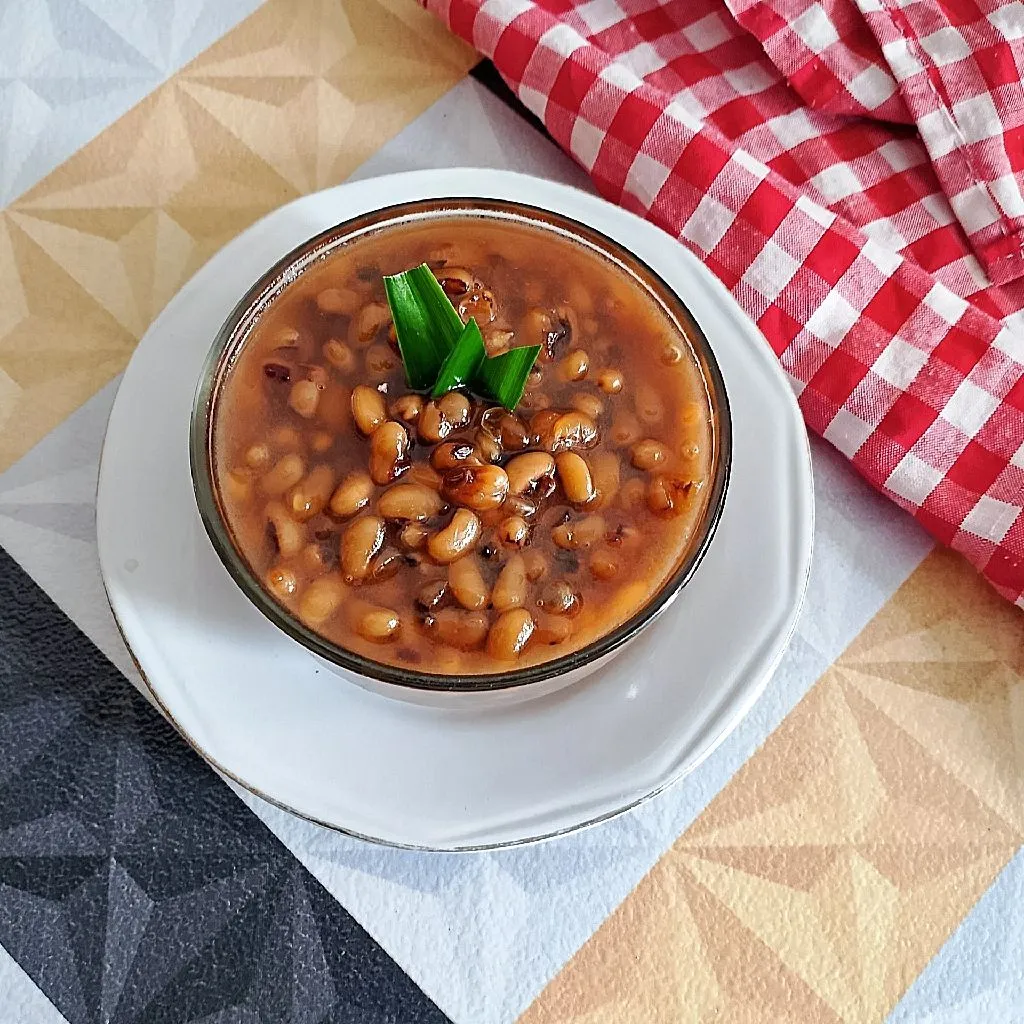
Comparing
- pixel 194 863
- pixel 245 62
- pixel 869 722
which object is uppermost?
pixel 245 62

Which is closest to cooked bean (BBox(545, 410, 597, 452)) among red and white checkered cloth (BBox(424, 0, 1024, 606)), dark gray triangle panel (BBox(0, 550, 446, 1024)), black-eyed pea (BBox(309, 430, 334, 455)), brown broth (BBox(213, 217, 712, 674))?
brown broth (BBox(213, 217, 712, 674))

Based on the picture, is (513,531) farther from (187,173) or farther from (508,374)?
(187,173)

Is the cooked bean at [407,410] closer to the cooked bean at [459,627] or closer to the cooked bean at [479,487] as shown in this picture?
the cooked bean at [479,487]

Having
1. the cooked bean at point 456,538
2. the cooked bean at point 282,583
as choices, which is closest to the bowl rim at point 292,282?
the cooked bean at point 282,583

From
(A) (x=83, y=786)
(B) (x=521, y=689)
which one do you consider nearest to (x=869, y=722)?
(B) (x=521, y=689)

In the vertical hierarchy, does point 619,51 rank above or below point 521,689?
above

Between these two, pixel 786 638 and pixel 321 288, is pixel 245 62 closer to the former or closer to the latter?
pixel 321 288

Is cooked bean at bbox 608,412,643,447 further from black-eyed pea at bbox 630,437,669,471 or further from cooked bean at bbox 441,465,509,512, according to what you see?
cooked bean at bbox 441,465,509,512
